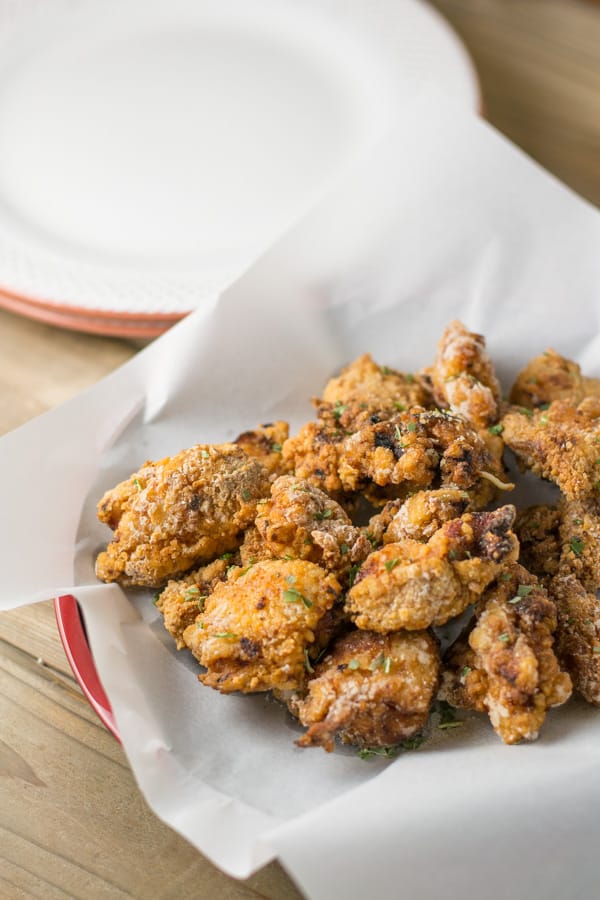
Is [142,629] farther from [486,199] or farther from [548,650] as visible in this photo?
[486,199]

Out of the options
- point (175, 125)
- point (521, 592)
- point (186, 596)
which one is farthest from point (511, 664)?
A: point (175, 125)

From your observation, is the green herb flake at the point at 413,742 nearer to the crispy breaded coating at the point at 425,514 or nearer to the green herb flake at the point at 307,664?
the green herb flake at the point at 307,664

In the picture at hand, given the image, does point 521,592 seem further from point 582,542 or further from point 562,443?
point 562,443

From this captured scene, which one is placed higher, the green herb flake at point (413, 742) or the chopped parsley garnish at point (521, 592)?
the chopped parsley garnish at point (521, 592)

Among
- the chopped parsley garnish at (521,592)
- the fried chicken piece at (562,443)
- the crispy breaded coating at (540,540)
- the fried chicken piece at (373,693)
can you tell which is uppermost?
the fried chicken piece at (373,693)

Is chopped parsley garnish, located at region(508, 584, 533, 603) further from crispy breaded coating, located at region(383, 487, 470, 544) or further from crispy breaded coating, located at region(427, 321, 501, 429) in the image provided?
crispy breaded coating, located at region(427, 321, 501, 429)

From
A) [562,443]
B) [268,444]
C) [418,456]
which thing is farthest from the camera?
[268,444]

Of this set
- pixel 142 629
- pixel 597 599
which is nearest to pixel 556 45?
pixel 597 599

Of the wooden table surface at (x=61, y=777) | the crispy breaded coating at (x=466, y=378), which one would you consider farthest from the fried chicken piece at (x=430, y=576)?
the wooden table surface at (x=61, y=777)
